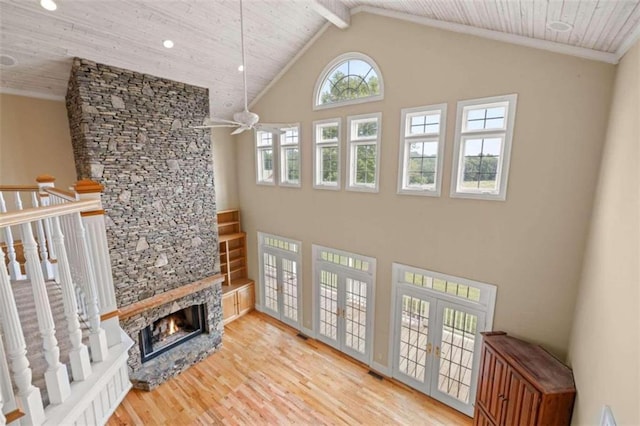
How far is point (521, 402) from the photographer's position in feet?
10.3

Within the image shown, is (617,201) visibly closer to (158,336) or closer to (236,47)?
(236,47)

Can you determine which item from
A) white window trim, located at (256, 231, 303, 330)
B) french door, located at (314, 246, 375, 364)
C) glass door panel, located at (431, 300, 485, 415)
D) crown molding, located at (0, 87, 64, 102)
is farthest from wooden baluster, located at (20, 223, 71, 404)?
white window trim, located at (256, 231, 303, 330)

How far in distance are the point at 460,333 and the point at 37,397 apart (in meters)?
4.88

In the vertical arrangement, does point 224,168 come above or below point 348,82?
below

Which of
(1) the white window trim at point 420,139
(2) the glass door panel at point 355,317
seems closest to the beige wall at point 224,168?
(2) the glass door panel at point 355,317

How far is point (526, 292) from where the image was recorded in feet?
12.5

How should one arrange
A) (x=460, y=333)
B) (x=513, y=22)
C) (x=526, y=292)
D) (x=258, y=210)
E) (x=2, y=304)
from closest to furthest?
1. (x=2, y=304)
2. (x=513, y=22)
3. (x=526, y=292)
4. (x=460, y=333)
5. (x=258, y=210)

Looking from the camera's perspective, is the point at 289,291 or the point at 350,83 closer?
the point at 350,83

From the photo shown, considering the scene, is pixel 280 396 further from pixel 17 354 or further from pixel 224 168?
pixel 224 168

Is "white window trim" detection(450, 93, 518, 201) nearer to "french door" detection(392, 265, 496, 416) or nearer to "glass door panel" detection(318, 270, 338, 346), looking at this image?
"french door" detection(392, 265, 496, 416)

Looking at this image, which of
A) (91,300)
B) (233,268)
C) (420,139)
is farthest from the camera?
(233,268)

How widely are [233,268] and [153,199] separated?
3.11m

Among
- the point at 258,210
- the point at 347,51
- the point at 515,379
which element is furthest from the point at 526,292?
the point at 258,210

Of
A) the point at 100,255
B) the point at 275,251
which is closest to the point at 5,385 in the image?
the point at 100,255
